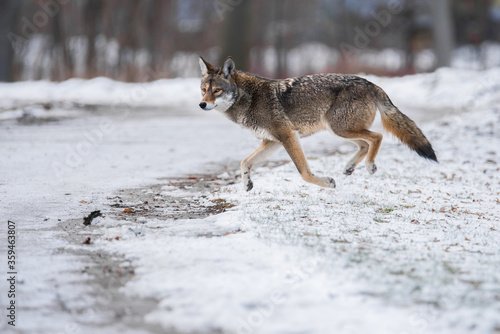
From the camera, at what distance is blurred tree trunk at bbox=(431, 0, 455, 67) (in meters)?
26.7

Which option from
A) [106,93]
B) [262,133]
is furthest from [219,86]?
[106,93]

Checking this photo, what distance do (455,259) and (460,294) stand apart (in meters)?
0.80

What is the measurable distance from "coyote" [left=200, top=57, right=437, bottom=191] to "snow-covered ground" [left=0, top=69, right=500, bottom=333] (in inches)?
23.3

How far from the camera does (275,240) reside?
471 cm

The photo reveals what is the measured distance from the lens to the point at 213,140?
11.9m

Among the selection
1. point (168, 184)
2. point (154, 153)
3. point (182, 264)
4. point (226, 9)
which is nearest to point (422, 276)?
point (182, 264)

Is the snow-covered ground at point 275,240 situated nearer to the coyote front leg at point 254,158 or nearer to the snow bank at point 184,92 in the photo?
the coyote front leg at point 254,158

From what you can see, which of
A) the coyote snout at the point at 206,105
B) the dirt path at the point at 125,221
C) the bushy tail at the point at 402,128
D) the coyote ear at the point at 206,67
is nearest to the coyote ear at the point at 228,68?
the coyote ear at the point at 206,67

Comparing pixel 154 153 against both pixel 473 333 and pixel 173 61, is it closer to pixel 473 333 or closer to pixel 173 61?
pixel 473 333

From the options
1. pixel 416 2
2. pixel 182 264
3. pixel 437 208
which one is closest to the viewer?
pixel 182 264

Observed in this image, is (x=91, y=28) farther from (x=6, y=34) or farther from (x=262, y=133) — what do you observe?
(x=262, y=133)

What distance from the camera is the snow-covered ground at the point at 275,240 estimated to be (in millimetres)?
3428

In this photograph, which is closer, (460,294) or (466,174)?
(460,294)

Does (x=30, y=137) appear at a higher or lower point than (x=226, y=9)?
lower
